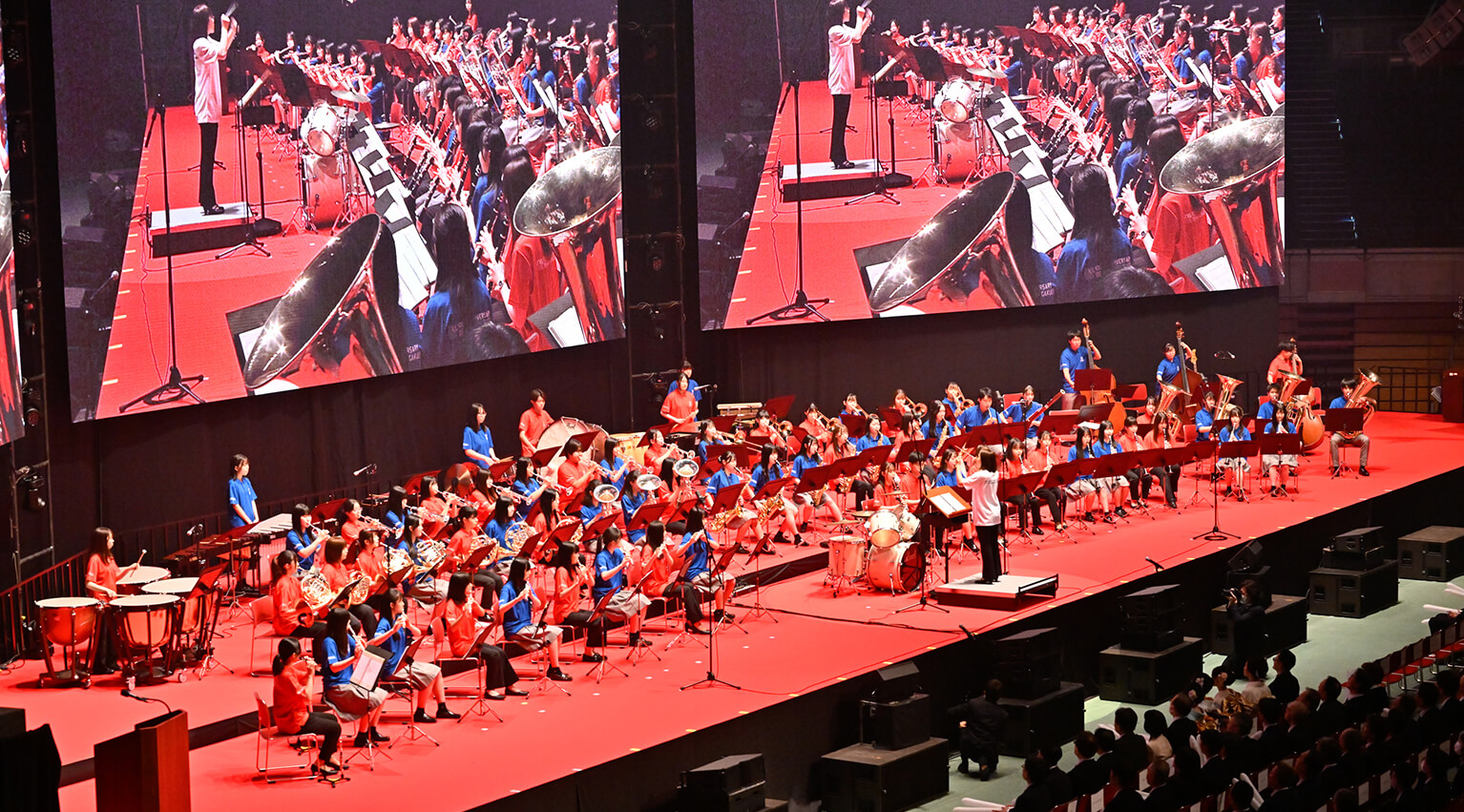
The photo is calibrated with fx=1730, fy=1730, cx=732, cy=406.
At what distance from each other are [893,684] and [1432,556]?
10514mm

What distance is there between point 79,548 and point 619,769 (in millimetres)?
7410

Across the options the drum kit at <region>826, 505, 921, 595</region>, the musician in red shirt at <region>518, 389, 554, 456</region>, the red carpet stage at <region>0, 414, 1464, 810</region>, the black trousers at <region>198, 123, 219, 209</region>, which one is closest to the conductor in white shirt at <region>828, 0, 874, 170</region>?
the musician in red shirt at <region>518, 389, 554, 456</region>

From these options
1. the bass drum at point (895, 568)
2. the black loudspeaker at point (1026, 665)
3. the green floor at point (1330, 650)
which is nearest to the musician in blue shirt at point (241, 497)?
the bass drum at point (895, 568)

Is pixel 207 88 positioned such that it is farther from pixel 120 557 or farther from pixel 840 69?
pixel 840 69

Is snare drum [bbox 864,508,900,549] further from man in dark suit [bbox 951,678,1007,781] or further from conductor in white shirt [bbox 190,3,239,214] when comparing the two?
conductor in white shirt [bbox 190,3,239,214]

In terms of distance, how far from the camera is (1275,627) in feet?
63.8

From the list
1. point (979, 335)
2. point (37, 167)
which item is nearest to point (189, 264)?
point (37, 167)

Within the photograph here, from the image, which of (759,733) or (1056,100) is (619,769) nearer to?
(759,733)

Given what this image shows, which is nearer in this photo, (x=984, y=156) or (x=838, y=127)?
(x=838, y=127)

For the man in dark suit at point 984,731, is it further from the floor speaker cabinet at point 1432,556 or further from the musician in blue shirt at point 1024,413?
the floor speaker cabinet at point 1432,556

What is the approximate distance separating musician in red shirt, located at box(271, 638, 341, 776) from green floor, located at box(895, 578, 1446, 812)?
16.6 feet

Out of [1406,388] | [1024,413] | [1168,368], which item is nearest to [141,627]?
[1024,413]

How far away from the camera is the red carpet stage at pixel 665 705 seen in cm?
1305

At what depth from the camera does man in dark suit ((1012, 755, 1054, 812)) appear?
11.6 meters
